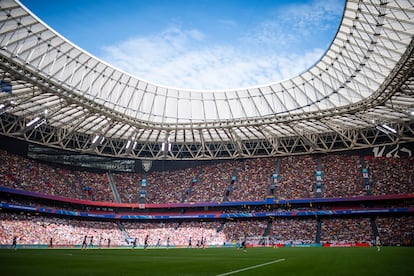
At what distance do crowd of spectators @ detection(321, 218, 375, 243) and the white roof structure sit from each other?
1099cm

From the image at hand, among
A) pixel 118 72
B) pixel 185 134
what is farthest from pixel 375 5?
pixel 185 134

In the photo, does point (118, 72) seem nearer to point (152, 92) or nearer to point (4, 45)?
point (152, 92)

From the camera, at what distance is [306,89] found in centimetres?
4212

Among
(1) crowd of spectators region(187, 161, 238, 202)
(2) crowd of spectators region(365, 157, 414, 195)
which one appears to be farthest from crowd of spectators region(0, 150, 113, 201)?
(2) crowd of spectators region(365, 157, 414, 195)

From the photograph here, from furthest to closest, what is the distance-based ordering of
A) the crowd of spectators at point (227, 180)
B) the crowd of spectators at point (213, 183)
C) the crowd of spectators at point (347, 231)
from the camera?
the crowd of spectators at point (213, 183), the crowd of spectators at point (227, 180), the crowd of spectators at point (347, 231)

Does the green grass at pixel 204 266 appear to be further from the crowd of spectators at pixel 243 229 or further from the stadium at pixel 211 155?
the crowd of spectators at pixel 243 229

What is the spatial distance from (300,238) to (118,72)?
34.7 meters

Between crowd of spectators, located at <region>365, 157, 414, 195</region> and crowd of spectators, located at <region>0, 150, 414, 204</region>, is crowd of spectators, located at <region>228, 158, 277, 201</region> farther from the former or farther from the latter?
crowd of spectators, located at <region>365, 157, 414, 195</region>

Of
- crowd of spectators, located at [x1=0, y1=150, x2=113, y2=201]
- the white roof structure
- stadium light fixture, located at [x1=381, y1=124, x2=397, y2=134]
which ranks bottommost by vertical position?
crowd of spectators, located at [x1=0, y1=150, x2=113, y2=201]

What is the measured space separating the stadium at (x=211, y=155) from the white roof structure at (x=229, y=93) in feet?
0.53

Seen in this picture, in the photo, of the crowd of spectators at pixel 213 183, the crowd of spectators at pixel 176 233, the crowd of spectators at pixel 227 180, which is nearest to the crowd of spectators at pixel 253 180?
the crowd of spectators at pixel 227 180

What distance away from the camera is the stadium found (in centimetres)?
3391

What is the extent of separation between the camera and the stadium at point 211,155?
33.9 m

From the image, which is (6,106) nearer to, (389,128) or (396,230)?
(389,128)
